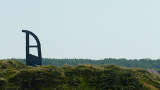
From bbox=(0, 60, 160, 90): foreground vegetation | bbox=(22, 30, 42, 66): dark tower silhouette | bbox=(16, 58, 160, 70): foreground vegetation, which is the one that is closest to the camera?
bbox=(0, 60, 160, 90): foreground vegetation

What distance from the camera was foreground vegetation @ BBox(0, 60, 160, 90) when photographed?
25.4 metres

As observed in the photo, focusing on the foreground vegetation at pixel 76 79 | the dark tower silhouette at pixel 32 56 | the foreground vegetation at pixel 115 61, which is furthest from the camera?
the foreground vegetation at pixel 115 61

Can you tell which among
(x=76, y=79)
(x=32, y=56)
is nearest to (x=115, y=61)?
(x=32, y=56)

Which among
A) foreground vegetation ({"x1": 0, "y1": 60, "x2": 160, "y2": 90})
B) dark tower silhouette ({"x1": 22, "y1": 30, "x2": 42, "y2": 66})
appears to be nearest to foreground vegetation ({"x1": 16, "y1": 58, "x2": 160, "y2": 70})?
dark tower silhouette ({"x1": 22, "y1": 30, "x2": 42, "y2": 66})

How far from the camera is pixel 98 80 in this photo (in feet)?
85.5

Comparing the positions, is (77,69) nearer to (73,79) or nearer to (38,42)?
(73,79)

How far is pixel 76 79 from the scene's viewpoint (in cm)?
2608

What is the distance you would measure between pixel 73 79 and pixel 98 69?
1736mm

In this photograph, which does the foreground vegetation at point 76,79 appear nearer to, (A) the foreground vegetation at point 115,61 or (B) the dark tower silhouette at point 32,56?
(B) the dark tower silhouette at point 32,56

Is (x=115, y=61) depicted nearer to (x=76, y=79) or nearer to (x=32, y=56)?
(x=32, y=56)

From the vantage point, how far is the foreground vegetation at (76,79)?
83.5ft

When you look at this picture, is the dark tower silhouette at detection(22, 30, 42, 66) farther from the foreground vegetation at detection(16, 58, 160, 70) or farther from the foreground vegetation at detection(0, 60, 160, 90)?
the foreground vegetation at detection(16, 58, 160, 70)

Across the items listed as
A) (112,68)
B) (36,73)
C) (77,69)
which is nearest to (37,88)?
(36,73)

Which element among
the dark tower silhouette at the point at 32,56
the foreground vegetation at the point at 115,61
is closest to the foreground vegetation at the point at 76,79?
the dark tower silhouette at the point at 32,56
